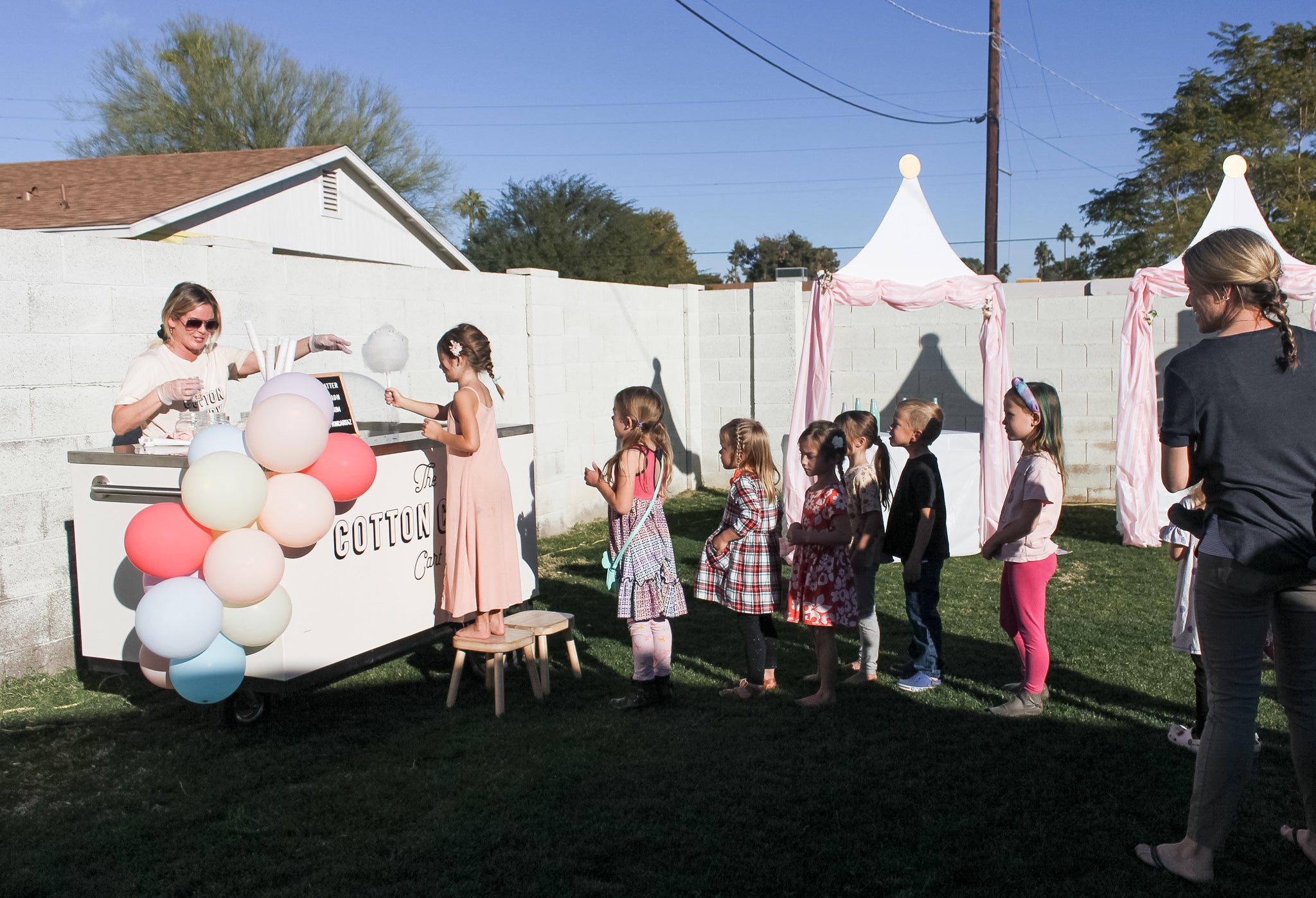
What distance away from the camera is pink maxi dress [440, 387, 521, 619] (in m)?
4.81

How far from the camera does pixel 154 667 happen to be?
4.22 m

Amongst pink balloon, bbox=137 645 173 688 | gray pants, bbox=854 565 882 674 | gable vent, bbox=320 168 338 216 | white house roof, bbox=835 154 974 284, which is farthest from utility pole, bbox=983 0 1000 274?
pink balloon, bbox=137 645 173 688

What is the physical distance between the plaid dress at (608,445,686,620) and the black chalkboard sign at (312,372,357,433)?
134cm

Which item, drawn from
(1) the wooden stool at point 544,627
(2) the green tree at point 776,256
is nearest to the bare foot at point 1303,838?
(1) the wooden stool at point 544,627

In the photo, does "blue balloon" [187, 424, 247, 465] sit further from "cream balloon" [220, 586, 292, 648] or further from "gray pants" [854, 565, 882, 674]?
"gray pants" [854, 565, 882, 674]

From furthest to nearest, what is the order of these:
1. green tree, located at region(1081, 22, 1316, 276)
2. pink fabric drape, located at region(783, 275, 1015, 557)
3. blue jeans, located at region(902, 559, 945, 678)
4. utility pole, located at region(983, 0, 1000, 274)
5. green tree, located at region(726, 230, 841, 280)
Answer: green tree, located at region(726, 230, 841, 280)
green tree, located at region(1081, 22, 1316, 276)
utility pole, located at region(983, 0, 1000, 274)
pink fabric drape, located at region(783, 275, 1015, 557)
blue jeans, located at region(902, 559, 945, 678)

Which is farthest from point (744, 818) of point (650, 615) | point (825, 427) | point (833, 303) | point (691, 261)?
point (691, 261)

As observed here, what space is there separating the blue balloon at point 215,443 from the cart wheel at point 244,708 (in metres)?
1.11

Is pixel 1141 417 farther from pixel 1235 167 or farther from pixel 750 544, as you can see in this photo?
pixel 750 544

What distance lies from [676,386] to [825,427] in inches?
298

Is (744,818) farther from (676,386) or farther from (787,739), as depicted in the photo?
(676,386)

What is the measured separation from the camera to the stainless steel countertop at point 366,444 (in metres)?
4.26

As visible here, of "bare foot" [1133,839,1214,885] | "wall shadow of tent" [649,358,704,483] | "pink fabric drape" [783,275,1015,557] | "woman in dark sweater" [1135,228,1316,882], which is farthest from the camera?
"wall shadow of tent" [649,358,704,483]

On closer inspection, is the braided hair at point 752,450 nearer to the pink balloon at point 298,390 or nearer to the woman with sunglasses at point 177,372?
the pink balloon at point 298,390
